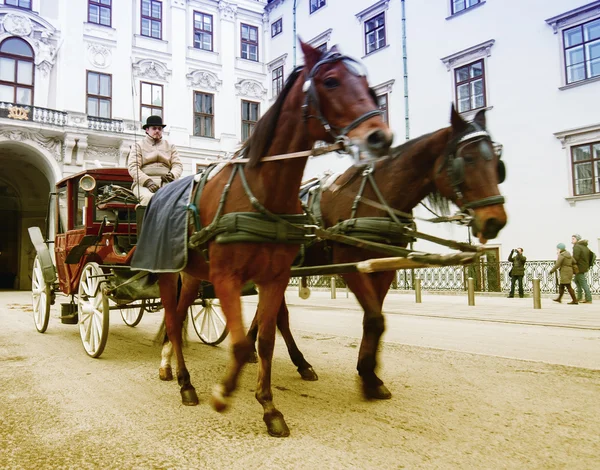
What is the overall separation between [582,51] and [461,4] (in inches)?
194

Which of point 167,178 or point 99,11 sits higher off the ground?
point 99,11

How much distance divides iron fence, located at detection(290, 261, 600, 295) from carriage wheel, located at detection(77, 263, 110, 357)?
9555 mm

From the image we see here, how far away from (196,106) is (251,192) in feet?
73.7

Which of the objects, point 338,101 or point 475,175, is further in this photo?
point 475,175

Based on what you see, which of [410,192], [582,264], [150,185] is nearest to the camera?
[410,192]

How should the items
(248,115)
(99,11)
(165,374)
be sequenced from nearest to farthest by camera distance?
(165,374) → (99,11) → (248,115)

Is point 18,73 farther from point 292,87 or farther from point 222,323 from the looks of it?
point 292,87

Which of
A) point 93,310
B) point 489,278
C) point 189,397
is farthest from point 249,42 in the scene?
point 189,397

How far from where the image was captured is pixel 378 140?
8.07 ft

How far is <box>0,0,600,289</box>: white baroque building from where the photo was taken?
15.4 meters

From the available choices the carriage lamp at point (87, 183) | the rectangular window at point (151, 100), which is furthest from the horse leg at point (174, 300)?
the rectangular window at point (151, 100)

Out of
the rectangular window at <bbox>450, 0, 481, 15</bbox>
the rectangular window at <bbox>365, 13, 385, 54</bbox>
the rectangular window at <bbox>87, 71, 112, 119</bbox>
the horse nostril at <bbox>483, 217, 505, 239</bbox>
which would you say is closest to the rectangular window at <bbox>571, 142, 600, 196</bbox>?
the rectangular window at <bbox>450, 0, 481, 15</bbox>

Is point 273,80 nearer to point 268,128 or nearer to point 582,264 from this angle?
point 582,264

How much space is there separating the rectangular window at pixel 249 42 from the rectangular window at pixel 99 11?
6.76m
